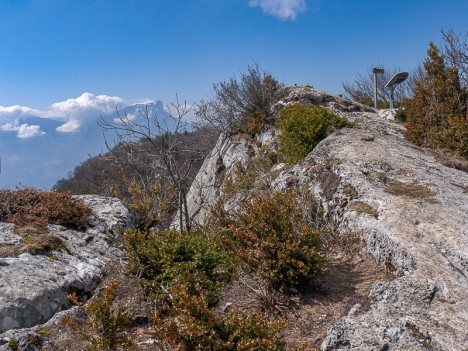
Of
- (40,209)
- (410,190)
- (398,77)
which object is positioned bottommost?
(410,190)

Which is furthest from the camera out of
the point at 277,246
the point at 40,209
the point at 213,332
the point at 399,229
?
the point at 40,209

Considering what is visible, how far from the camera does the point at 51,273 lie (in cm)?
608

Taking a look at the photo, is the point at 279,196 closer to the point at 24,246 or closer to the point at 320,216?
the point at 320,216

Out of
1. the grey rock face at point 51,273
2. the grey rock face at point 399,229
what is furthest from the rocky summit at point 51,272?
the grey rock face at point 399,229

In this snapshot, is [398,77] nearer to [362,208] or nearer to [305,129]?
[305,129]

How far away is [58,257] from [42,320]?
1.53m

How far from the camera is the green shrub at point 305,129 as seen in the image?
9.70 m

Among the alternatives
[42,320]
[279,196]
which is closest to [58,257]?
[42,320]

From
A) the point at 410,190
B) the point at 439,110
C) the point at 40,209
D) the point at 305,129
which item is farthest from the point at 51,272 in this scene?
the point at 439,110

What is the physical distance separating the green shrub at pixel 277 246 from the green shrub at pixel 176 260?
1.39 ft

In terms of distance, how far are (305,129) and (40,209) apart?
21.1ft

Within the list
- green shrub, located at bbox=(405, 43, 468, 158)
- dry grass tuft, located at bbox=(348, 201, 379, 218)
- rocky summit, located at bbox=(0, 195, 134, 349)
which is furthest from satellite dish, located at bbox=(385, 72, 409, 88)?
rocky summit, located at bbox=(0, 195, 134, 349)

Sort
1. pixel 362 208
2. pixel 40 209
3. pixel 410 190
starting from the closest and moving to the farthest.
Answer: pixel 362 208, pixel 410 190, pixel 40 209

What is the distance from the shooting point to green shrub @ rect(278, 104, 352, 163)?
9703mm
